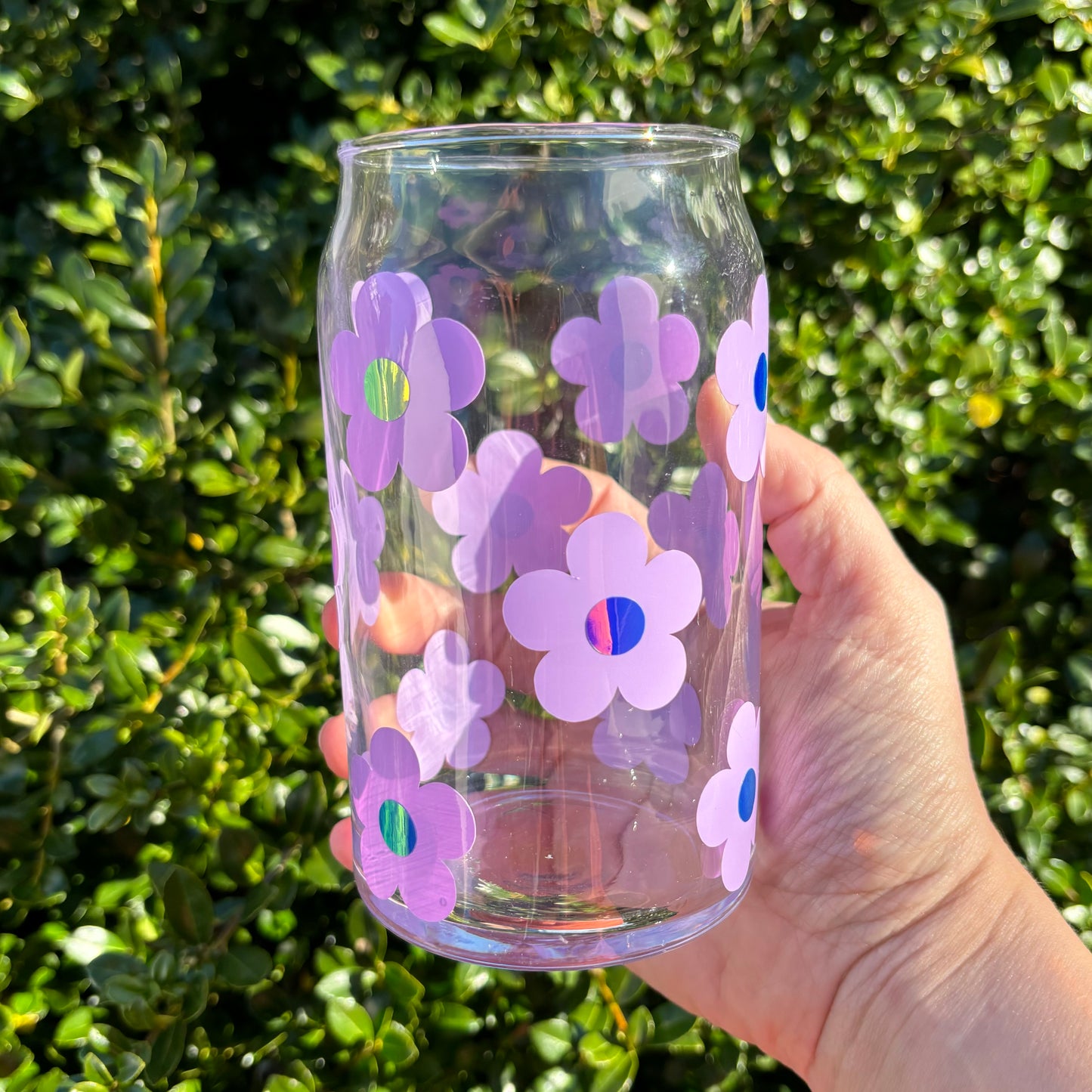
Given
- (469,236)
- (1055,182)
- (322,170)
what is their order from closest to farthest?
1. (469,236)
2. (322,170)
3. (1055,182)

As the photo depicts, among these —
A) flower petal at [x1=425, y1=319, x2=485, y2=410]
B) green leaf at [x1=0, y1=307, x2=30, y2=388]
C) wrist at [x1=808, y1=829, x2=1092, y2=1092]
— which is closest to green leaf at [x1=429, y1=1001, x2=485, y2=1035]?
wrist at [x1=808, y1=829, x2=1092, y2=1092]

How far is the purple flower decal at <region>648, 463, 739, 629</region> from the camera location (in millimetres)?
877

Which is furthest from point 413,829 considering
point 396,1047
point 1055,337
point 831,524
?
point 1055,337

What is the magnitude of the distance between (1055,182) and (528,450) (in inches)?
38.9

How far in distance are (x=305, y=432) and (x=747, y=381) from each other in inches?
21.6

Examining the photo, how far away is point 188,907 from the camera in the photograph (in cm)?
106

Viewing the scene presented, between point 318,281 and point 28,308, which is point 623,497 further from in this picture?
point 28,308

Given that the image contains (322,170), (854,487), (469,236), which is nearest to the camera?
(469,236)

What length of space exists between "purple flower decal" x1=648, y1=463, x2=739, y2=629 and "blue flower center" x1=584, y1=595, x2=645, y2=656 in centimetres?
6

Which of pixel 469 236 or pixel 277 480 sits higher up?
pixel 469 236

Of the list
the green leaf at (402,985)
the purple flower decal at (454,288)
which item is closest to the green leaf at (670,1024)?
the green leaf at (402,985)

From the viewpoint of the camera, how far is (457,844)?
A: 888 millimetres

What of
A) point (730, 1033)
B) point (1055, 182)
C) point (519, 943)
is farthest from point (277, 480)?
point (1055, 182)

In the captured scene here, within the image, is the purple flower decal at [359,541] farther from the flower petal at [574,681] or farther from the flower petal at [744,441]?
the flower petal at [744,441]
